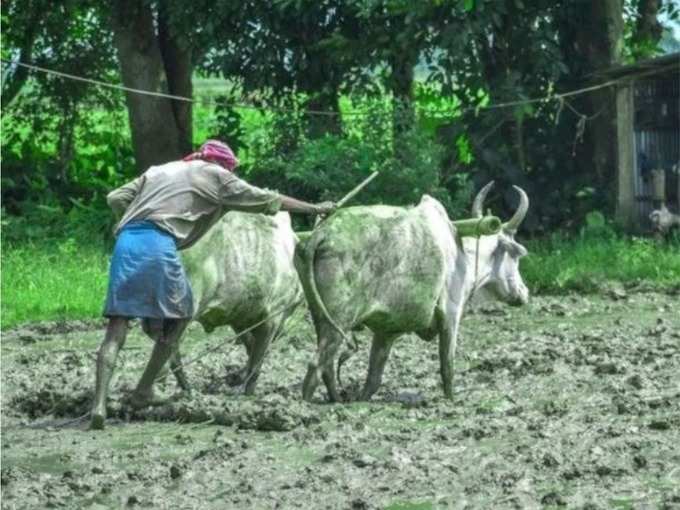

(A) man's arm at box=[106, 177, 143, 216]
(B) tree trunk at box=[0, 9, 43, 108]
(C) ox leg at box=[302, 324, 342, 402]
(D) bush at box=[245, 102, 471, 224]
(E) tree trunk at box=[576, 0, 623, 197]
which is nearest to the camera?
(A) man's arm at box=[106, 177, 143, 216]

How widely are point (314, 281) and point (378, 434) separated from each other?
4.05 ft

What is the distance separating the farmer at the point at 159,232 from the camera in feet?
32.6

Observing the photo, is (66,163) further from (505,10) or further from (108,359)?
(108,359)

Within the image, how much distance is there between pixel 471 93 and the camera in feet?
64.8

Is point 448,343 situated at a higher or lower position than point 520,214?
lower

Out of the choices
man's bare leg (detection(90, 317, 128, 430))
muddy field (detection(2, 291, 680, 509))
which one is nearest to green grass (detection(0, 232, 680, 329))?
muddy field (detection(2, 291, 680, 509))

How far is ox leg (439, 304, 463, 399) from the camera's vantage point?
10852 mm

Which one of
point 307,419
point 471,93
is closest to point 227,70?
point 471,93

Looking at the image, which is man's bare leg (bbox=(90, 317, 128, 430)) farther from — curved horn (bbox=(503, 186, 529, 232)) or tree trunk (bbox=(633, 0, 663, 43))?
tree trunk (bbox=(633, 0, 663, 43))

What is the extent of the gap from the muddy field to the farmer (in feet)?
1.63

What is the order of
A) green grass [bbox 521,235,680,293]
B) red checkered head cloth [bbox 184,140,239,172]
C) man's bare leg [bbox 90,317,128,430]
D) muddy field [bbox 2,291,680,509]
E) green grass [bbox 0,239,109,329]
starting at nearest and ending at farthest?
muddy field [bbox 2,291,680,509] < man's bare leg [bbox 90,317,128,430] < red checkered head cloth [bbox 184,140,239,172] < green grass [bbox 0,239,109,329] < green grass [bbox 521,235,680,293]

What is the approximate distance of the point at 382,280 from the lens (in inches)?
418

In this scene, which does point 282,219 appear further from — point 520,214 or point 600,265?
point 600,265

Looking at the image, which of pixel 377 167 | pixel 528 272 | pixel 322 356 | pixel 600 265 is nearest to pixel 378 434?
pixel 322 356
